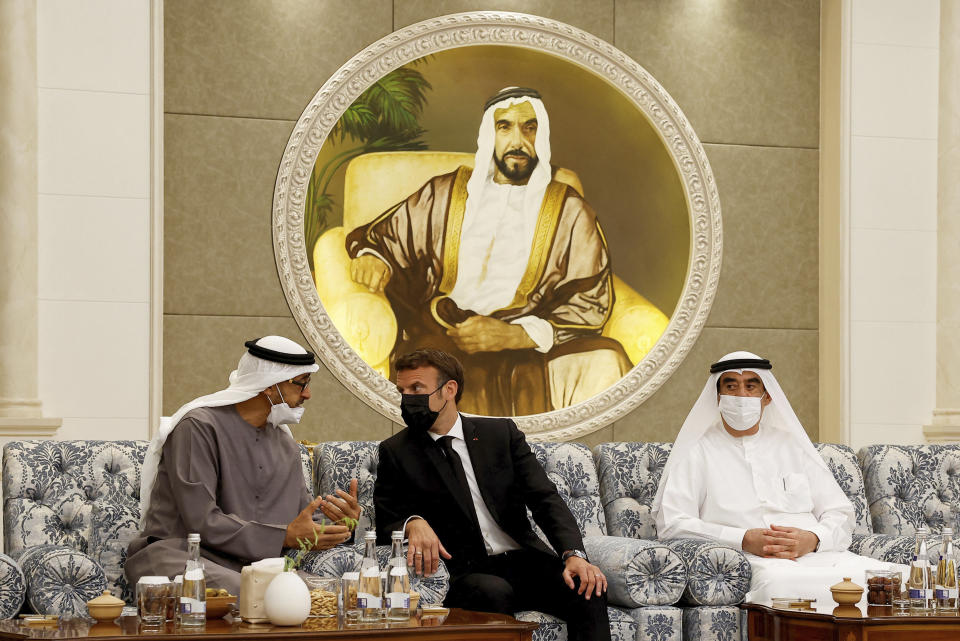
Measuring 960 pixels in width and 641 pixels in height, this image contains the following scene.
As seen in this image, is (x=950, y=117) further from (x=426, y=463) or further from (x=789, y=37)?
(x=426, y=463)

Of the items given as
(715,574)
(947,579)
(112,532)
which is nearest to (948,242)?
(715,574)

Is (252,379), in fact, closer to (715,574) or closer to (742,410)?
(715,574)

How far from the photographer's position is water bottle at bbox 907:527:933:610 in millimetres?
3803

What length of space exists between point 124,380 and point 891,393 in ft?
13.8

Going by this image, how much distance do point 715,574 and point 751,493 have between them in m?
0.69

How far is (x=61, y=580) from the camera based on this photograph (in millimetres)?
3896

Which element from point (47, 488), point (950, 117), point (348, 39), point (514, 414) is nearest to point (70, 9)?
point (348, 39)

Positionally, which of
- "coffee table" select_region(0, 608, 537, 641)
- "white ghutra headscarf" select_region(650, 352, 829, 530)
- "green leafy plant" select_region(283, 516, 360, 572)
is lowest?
"coffee table" select_region(0, 608, 537, 641)

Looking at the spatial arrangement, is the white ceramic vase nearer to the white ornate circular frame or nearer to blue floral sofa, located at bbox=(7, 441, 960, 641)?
blue floral sofa, located at bbox=(7, 441, 960, 641)

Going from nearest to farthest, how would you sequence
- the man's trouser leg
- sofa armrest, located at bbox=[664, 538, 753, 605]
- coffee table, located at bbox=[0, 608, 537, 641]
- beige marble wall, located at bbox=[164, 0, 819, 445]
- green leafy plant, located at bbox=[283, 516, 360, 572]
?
coffee table, located at bbox=[0, 608, 537, 641]
green leafy plant, located at bbox=[283, 516, 360, 572]
the man's trouser leg
sofa armrest, located at bbox=[664, 538, 753, 605]
beige marble wall, located at bbox=[164, 0, 819, 445]

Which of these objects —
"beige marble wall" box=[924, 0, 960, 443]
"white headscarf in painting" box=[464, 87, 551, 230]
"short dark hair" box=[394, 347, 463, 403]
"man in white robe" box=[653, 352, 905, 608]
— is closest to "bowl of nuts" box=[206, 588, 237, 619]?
"short dark hair" box=[394, 347, 463, 403]

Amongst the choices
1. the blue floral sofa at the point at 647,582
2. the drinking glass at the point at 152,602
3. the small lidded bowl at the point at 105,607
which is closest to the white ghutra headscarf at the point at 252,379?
the blue floral sofa at the point at 647,582

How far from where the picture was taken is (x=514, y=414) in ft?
21.3

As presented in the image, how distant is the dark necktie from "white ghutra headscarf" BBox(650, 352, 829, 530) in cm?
93
